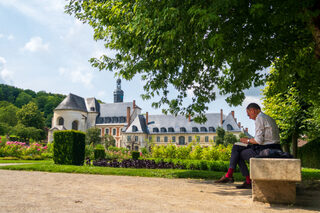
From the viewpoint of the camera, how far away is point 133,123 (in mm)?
62688

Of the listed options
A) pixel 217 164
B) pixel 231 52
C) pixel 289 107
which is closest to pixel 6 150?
pixel 217 164

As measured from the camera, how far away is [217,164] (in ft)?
32.7

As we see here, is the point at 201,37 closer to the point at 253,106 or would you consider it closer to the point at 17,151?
the point at 253,106

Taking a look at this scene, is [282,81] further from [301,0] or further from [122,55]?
[122,55]

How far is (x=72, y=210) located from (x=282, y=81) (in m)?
6.52

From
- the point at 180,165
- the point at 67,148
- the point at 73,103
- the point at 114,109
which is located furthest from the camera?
the point at 114,109

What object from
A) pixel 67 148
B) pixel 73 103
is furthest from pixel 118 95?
pixel 67 148

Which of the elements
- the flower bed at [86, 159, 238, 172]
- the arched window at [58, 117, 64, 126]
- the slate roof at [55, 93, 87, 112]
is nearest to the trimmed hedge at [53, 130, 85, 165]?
the flower bed at [86, 159, 238, 172]

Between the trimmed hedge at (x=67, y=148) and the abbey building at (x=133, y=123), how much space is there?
45.9 m

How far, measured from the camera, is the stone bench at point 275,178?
10.7 ft

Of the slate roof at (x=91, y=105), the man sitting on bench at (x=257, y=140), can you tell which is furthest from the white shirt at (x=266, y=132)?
the slate roof at (x=91, y=105)

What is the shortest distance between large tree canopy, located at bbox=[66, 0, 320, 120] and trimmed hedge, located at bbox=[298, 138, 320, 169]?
50.8 ft

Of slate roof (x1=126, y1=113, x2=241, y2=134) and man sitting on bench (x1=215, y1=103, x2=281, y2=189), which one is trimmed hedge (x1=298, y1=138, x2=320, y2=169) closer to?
man sitting on bench (x1=215, y1=103, x2=281, y2=189)

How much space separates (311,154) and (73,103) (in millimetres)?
55415
